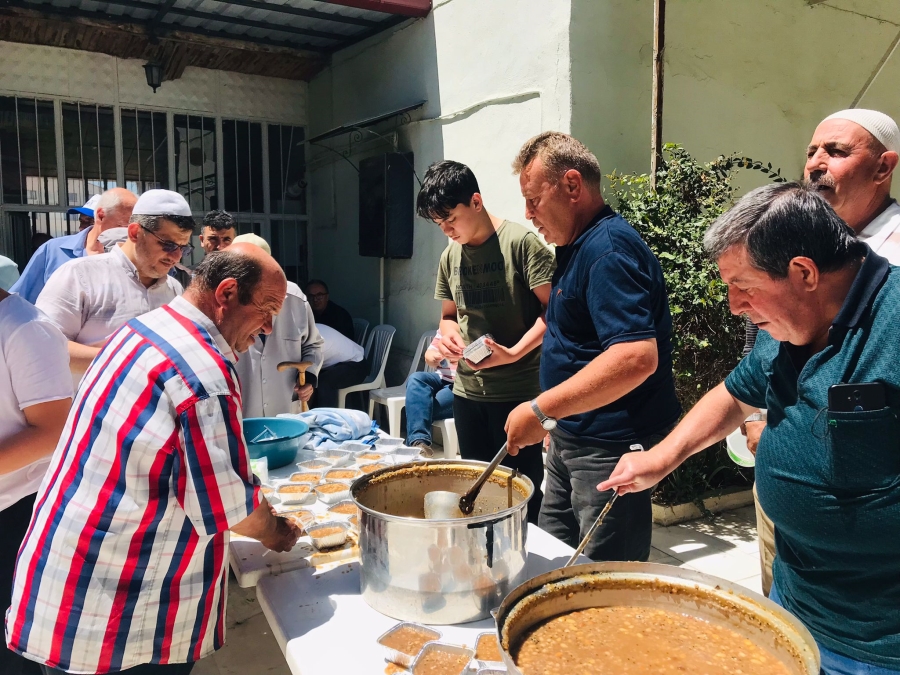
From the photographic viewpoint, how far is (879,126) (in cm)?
194

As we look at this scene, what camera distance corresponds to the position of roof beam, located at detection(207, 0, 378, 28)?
5.60m

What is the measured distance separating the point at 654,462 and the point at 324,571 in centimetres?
87

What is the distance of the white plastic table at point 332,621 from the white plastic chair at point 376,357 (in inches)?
161

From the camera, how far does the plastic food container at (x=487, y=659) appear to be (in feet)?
4.15

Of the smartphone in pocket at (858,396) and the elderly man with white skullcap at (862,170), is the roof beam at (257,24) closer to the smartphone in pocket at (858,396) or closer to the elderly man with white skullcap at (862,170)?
the elderly man with white skullcap at (862,170)

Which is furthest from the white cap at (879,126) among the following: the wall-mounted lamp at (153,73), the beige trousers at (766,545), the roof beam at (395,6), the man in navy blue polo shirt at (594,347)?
the wall-mounted lamp at (153,73)

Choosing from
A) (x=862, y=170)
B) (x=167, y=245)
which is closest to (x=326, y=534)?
(x=167, y=245)

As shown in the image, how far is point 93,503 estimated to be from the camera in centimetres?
144

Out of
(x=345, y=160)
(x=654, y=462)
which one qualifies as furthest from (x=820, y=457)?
(x=345, y=160)

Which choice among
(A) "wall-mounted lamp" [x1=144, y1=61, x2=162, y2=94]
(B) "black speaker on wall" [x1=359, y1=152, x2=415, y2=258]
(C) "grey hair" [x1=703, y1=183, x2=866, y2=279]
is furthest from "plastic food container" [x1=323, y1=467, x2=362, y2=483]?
(A) "wall-mounted lamp" [x1=144, y1=61, x2=162, y2=94]

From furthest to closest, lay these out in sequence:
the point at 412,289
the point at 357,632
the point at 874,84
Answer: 1. the point at 412,289
2. the point at 874,84
3. the point at 357,632

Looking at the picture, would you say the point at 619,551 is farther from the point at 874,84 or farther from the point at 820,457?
the point at 874,84

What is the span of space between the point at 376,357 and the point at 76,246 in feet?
9.16

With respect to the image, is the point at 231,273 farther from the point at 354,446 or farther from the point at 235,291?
the point at 354,446
